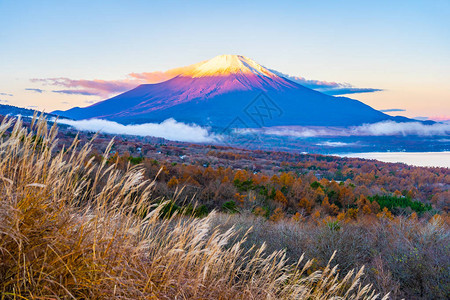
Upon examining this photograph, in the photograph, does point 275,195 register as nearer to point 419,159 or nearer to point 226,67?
point 419,159

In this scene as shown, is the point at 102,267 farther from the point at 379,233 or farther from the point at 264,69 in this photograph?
the point at 264,69

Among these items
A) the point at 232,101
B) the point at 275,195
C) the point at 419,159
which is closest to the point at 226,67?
the point at 232,101

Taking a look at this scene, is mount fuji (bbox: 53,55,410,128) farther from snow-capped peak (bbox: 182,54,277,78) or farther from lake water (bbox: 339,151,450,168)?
lake water (bbox: 339,151,450,168)

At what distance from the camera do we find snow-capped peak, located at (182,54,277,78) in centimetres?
15149

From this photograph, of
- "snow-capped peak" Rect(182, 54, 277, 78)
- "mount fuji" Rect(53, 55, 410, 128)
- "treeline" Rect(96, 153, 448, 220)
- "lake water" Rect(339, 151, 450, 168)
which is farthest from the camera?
"snow-capped peak" Rect(182, 54, 277, 78)

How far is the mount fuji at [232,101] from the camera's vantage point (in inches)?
5192

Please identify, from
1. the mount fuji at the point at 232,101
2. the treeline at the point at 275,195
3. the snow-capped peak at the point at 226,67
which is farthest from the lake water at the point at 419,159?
the snow-capped peak at the point at 226,67

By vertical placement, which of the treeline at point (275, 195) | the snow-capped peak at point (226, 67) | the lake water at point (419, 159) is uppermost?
the snow-capped peak at point (226, 67)

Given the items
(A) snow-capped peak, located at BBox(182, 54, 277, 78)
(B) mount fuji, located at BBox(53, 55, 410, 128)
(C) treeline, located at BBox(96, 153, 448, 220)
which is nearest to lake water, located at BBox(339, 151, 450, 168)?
(B) mount fuji, located at BBox(53, 55, 410, 128)

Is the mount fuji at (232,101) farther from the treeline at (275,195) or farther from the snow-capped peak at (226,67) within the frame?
the treeline at (275,195)

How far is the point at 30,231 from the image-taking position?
2.05 m

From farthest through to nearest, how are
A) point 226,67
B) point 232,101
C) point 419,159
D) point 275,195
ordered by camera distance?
point 226,67
point 232,101
point 419,159
point 275,195

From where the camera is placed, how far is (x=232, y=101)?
13962cm

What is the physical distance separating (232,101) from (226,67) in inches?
1160
